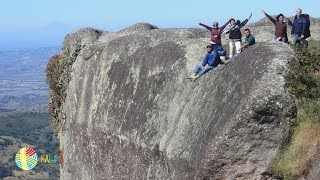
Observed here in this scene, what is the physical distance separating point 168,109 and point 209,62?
111 inches

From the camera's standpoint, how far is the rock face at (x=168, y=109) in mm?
16906

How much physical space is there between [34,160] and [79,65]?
9.37 m

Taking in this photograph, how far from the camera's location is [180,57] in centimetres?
2280

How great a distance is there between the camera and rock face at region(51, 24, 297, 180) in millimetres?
16906

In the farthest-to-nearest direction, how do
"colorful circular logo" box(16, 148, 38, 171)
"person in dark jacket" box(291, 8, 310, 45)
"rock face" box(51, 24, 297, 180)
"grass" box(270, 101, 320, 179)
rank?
"colorful circular logo" box(16, 148, 38, 171), "person in dark jacket" box(291, 8, 310, 45), "rock face" box(51, 24, 297, 180), "grass" box(270, 101, 320, 179)

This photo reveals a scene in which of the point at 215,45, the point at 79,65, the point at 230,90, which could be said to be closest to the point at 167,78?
the point at 215,45

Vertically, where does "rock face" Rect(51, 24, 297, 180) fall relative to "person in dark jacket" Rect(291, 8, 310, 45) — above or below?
below

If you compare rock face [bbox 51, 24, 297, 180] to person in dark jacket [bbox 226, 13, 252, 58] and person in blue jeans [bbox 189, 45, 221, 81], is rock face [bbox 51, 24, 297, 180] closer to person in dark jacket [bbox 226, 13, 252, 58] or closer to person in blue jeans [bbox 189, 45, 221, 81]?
person in blue jeans [bbox 189, 45, 221, 81]

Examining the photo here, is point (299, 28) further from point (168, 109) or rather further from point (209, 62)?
point (168, 109)

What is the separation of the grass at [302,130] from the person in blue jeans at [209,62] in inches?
137

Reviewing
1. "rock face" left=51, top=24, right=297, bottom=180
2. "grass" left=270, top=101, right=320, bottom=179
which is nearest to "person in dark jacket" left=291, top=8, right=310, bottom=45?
"rock face" left=51, top=24, right=297, bottom=180

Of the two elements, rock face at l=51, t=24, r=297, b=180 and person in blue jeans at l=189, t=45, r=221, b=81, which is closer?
rock face at l=51, t=24, r=297, b=180

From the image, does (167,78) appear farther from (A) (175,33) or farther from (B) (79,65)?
(B) (79,65)

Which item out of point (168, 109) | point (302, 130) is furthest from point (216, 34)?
point (302, 130)
